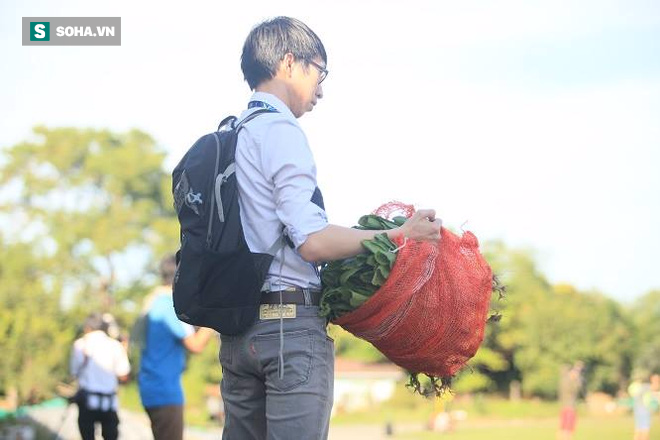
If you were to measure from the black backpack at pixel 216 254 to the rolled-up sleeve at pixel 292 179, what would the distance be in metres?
0.13

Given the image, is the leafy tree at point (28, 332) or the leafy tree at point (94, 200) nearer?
the leafy tree at point (28, 332)

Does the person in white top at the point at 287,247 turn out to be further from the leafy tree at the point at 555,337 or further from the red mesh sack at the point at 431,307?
the leafy tree at the point at 555,337

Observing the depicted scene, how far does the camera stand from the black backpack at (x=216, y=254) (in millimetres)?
3039

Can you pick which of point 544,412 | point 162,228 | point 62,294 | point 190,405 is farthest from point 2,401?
point 544,412

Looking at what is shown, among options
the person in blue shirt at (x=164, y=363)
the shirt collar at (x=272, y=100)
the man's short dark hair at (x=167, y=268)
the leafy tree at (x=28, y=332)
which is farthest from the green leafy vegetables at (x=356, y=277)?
the leafy tree at (x=28, y=332)

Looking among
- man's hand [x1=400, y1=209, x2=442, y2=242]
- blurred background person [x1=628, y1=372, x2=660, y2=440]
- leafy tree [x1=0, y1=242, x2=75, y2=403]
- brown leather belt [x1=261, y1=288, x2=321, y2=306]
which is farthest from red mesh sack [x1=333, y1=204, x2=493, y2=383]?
leafy tree [x1=0, y1=242, x2=75, y2=403]

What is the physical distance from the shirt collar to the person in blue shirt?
3.56m

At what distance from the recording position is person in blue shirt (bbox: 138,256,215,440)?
21.9 feet

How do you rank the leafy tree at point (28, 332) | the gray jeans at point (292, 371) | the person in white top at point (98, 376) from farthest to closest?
the leafy tree at point (28, 332)
the person in white top at point (98, 376)
the gray jeans at point (292, 371)

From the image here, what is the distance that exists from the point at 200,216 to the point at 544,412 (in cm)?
4590

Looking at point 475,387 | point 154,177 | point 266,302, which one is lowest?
point 475,387

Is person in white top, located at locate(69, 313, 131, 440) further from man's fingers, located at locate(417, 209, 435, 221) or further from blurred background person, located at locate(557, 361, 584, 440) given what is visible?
blurred background person, located at locate(557, 361, 584, 440)

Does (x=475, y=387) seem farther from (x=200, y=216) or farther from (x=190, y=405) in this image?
(x=200, y=216)

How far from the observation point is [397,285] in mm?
3076
